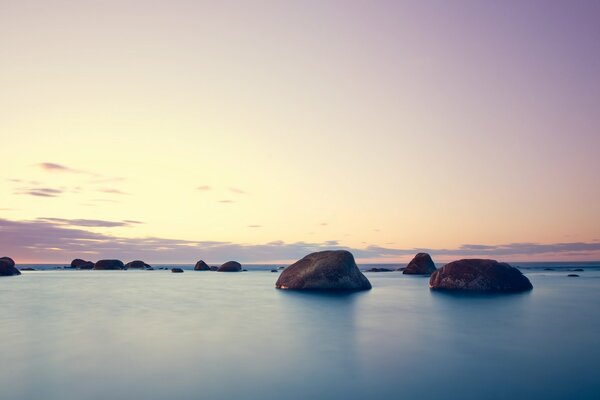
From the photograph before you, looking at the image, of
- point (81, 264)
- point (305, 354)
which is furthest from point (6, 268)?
point (305, 354)

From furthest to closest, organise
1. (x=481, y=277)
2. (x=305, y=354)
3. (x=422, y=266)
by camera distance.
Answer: (x=422, y=266)
(x=481, y=277)
(x=305, y=354)

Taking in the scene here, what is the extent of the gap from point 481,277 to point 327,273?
925 centimetres

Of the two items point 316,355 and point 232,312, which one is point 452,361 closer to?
point 316,355

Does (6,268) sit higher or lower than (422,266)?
higher

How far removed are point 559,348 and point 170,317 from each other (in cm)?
1270

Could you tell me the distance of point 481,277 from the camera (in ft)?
80.7

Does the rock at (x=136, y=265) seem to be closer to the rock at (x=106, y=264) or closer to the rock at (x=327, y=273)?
the rock at (x=106, y=264)

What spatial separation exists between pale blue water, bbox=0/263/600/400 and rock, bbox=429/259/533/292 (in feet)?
24.3

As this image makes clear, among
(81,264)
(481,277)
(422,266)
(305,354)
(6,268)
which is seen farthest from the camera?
(81,264)

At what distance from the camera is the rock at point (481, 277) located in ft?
80.5

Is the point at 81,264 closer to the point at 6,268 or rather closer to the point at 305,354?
the point at 6,268

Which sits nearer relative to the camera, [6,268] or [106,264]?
[6,268]

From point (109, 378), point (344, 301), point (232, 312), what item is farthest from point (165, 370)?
point (344, 301)

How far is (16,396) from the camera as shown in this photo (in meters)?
6.54
